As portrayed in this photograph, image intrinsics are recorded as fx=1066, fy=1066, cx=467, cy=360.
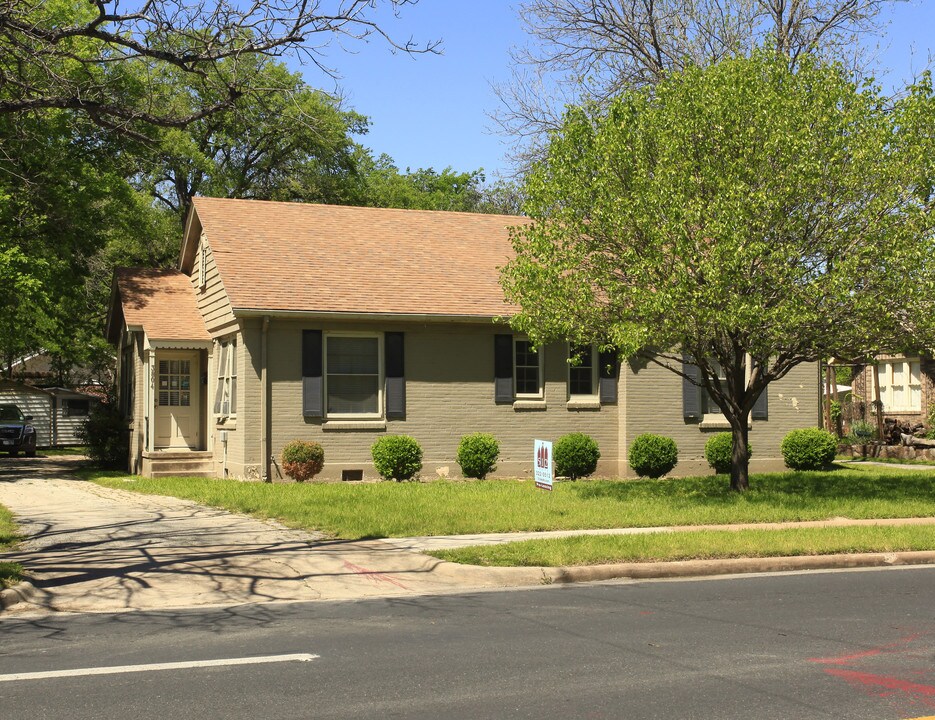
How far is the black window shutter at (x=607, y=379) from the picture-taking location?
2472 centimetres

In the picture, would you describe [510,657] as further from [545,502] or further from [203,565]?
[545,502]

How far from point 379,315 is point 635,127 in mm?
7225

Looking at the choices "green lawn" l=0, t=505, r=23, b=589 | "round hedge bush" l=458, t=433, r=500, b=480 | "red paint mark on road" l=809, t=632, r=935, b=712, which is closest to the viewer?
"red paint mark on road" l=809, t=632, r=935, b=712

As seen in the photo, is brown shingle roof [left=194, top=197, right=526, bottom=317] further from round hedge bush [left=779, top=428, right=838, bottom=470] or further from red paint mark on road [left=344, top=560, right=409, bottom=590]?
red paint mark on road [left=344, top=560, right=409, bottom=590]

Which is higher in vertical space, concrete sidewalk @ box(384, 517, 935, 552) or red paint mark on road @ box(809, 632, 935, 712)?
concrete sidewalk @ box(384, 517, 935, 552)

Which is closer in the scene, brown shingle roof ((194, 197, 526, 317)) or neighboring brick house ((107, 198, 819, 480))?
neighboring brick house ((107, 198, 819, 480))

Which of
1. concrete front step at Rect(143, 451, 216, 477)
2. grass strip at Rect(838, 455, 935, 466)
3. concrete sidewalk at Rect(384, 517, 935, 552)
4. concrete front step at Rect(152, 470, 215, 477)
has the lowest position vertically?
concrete sidewalk at Rect(384, 517, 935, 552)

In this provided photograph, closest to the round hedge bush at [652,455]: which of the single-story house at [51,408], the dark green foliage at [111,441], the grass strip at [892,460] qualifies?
the grass strip at [892,460]

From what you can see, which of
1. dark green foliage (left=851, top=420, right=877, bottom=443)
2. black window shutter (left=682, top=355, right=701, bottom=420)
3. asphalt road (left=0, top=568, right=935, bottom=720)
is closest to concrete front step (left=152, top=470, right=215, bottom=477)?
black window shutter (left=682, top=355, right=701, bottom=420)

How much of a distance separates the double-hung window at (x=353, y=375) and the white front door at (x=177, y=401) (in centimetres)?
493

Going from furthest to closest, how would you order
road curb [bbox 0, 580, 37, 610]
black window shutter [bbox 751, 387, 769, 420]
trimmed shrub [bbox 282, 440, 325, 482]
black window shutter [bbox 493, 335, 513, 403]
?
1. black window shutter [bbox 751, 387, 769, 420]
2. black window shutter [bbox 493, 335, 513, 403]
3. trimmed shrub [bbox 282, 440, 325, 482]
4. road curb [bbox 0, 580, 37, 610]

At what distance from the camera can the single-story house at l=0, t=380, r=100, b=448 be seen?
144 ft

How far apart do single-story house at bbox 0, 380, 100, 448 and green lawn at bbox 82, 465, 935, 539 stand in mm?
23230

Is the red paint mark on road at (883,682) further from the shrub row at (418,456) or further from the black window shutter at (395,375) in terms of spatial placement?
the black window shutter at (395,375)
